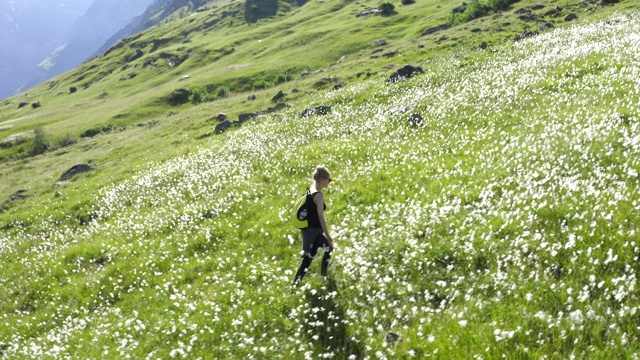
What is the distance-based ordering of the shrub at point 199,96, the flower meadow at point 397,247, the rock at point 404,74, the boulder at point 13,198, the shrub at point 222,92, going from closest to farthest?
the flower meadow at point 397,247, the rock at point 404,74, the boulder at point 13,198, the shrub at point 199,96, the shrub at point 222,92

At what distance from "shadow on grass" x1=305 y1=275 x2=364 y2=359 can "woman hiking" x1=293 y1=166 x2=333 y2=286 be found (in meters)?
0.54

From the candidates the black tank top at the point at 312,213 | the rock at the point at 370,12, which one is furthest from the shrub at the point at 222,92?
the black tank top at the point at 312,213

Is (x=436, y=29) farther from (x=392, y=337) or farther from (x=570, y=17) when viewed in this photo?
(x=392, y=337)

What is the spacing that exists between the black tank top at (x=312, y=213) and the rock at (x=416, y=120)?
1228 centimetres

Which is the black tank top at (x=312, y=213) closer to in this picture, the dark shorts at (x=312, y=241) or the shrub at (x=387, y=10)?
the dark shorts at (x=312, y=241)

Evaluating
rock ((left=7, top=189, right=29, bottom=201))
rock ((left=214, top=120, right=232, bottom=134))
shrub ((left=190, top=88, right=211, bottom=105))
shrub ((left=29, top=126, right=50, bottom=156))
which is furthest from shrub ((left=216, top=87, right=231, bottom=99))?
rock ((left=7, top=189, right=29, bottom=201))

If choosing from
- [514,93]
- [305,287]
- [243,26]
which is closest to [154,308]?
[305,287]

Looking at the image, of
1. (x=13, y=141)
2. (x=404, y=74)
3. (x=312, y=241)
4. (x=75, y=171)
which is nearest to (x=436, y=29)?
(x=404, y=74)

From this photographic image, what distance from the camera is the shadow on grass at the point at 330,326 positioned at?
778 cm

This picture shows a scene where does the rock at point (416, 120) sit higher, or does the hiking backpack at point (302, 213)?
the hiking backpack at point (302, 213)

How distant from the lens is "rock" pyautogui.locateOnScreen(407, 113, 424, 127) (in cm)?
2108

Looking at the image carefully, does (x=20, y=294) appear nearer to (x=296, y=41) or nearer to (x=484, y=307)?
(x=484, y=307)

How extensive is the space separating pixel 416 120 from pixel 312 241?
43.1 ft

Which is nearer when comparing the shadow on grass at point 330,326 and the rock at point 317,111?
the shadow on grass at point 330,326
